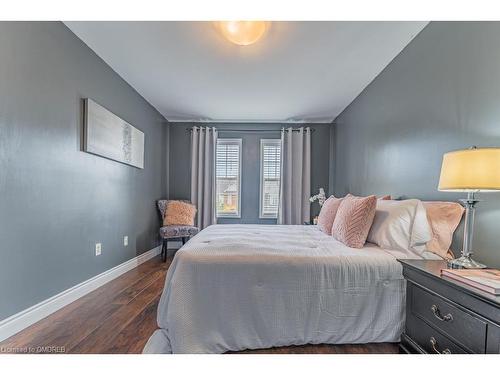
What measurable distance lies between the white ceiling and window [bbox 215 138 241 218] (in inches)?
38.7

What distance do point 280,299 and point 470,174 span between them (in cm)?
118

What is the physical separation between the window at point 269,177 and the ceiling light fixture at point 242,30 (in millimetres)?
2765

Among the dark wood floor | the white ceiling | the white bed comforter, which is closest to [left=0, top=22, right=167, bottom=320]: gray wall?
the dark wood floor

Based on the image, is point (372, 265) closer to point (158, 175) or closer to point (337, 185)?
point (337, 185)

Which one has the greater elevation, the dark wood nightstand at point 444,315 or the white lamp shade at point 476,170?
the white lamp shade at point 476,170

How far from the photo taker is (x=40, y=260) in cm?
208

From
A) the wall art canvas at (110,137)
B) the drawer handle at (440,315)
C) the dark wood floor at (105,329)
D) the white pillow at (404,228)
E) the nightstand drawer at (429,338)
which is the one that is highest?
the wall art canvas at (110,137)

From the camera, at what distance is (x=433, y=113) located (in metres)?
2.10

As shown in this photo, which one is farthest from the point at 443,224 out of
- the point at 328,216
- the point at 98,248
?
the point at 98,248

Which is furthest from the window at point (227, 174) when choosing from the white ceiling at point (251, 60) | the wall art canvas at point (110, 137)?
the wall art canvas at point (110, 137)

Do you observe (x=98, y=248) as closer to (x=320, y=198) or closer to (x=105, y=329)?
(x=105, y=329)

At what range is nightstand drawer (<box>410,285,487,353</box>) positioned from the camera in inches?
43.0

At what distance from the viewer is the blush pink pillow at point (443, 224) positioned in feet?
5.87

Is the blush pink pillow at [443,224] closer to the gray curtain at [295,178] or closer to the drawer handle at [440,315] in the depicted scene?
the drawer handle at [440,315]
